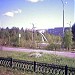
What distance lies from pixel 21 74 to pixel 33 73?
638 mm

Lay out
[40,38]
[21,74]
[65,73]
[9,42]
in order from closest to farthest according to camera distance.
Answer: [65,73]
[21,74]
[9,42]
[40,38]

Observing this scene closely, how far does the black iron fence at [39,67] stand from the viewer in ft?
30.5

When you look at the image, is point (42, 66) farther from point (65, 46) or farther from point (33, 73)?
point (65, 46)

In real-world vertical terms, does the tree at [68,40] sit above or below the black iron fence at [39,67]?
above

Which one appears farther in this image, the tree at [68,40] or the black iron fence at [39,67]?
the tree at [68,40]

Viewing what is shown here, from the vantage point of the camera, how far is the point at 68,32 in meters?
26.2

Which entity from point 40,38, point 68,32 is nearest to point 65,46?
point 68,32

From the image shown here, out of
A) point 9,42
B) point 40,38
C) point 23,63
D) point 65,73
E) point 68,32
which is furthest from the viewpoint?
point 40,38

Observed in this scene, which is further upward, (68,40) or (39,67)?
(68,40)

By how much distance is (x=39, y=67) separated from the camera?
34.4 feet

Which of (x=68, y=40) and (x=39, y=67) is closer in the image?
(x=39, y=67)

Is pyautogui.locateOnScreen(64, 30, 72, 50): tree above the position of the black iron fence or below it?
above

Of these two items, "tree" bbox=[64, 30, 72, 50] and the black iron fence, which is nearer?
the black iron fence

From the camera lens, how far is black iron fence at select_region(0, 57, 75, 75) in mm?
9300
